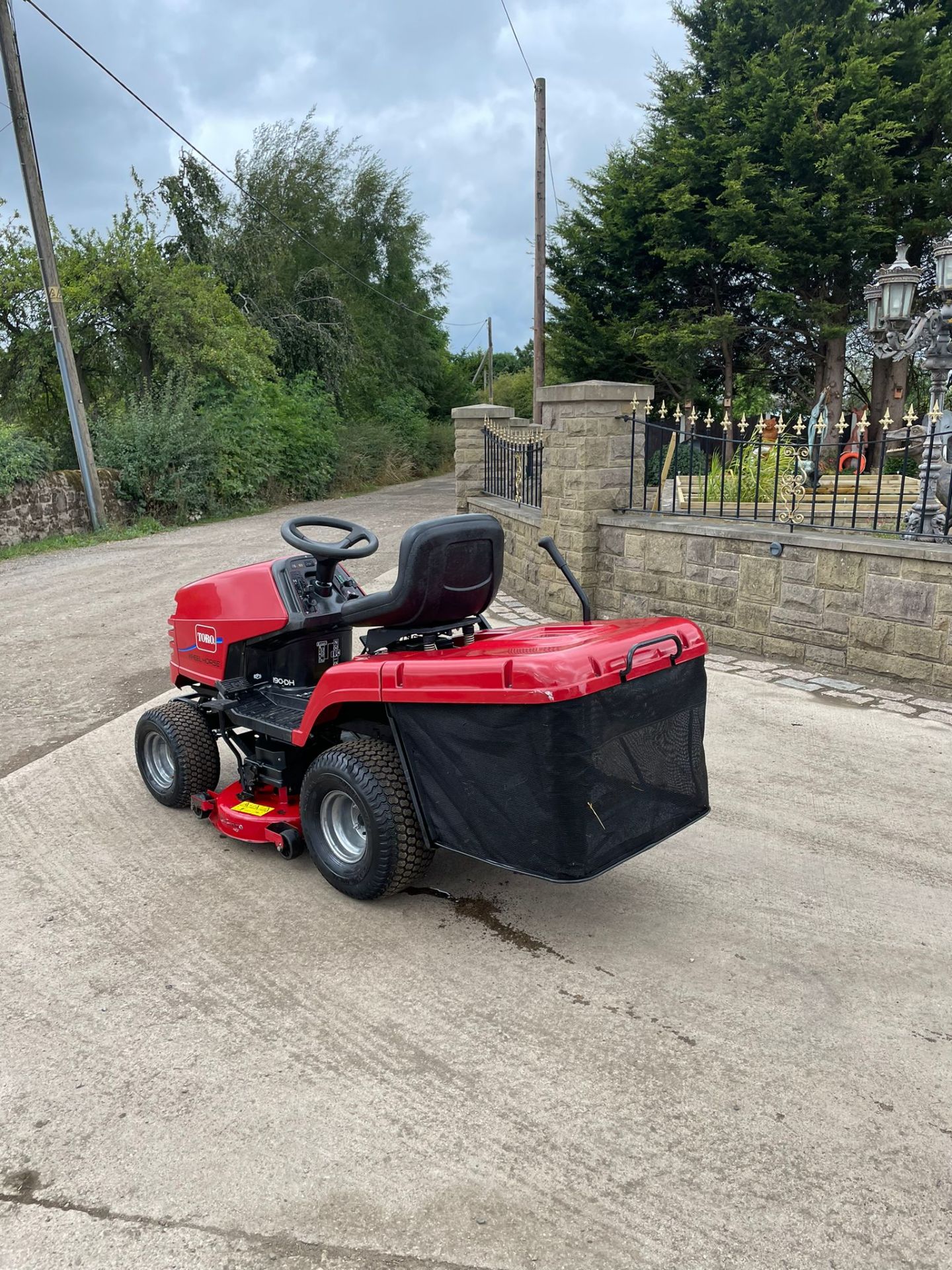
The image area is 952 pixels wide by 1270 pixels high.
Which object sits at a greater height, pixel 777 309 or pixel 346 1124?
pixel 777 309

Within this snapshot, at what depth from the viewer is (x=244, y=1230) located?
78.2 inches

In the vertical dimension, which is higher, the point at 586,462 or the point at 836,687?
the point at 586,462

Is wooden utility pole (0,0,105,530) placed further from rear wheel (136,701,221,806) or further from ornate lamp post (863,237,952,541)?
rear wheel (136,701,221,806)

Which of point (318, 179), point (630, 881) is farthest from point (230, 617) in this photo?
point (318, 179)

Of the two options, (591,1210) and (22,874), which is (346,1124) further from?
(22,874)

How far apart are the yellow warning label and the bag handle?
5.47 ft

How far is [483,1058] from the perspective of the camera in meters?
2.52

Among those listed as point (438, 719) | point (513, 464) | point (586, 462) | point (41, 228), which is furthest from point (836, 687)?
point (41, 228)

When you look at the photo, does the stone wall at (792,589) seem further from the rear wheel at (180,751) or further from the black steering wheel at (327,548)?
the rear wheel at (180,751)

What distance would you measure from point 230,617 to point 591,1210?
8.38 ft

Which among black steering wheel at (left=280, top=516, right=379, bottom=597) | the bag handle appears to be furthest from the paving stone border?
black steering wheel at (left=280, top=516, right=379, bottom=597)

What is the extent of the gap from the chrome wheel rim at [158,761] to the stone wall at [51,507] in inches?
421

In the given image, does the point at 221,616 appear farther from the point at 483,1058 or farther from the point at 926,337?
the point at 926,337

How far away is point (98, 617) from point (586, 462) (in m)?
4.74
